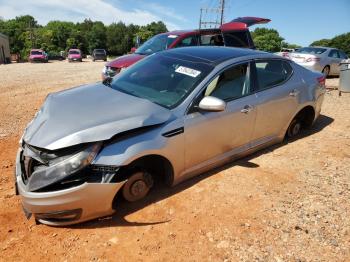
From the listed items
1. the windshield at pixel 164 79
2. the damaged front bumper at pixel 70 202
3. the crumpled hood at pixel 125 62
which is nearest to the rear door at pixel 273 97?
the windshield at pixel 164 79

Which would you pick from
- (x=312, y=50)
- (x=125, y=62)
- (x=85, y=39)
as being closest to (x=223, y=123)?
(x=125, y=62)

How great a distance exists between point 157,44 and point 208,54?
5361 millimetres

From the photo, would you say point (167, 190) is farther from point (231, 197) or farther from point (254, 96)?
point (254, 96)

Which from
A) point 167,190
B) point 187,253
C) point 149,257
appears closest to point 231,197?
point 167,190

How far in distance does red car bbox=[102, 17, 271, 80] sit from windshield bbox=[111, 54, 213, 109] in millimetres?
4132

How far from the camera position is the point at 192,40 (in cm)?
930

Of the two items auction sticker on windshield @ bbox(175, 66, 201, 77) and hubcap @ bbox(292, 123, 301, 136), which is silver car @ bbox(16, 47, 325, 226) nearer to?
auction sticker on windshield @ bbox(175, 66, 201, 77)

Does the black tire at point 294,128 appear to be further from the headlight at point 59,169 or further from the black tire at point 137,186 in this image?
the headlight at point 59,169

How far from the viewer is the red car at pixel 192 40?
8734 mm

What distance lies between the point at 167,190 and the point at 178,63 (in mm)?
1627

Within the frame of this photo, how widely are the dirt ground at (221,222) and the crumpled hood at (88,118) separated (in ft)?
2.89

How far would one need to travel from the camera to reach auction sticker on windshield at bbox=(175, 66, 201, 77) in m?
3.89

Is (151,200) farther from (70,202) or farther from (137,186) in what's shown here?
(70,202)

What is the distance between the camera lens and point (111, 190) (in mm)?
2980
